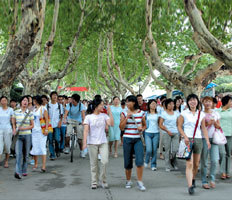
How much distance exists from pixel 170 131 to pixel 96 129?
2615 millimetres

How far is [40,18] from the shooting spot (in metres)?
8.98

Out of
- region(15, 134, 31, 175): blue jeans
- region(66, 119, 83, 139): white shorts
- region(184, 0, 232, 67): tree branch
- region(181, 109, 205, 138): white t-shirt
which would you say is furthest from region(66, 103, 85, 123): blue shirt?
region(181, 109, 205, 138): white t-shirt

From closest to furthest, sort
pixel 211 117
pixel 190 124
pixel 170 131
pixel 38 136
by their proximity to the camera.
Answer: pixel 190 124, pixel 211 117, pixel 38 136, pixel 170 131

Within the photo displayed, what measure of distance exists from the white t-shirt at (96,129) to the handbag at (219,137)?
2.23 meters

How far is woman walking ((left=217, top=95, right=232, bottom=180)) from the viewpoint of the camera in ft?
23.9

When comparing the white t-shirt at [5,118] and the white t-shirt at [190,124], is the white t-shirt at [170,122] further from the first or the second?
the white t-shirt at [5,118]

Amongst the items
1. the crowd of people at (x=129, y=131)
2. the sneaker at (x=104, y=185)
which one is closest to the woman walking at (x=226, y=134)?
the crowd of people at (x=129, y=131)

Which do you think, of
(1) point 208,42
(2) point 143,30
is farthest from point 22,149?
(2) point 143,30

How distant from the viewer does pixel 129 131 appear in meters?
6.39

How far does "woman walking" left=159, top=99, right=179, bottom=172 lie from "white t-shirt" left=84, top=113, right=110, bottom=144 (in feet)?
7.56

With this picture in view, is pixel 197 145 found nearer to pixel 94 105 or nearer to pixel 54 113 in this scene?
pixel 94 105

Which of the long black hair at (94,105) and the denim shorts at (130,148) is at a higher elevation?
the long black hair at (94,105)

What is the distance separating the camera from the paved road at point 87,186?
5.75 meters

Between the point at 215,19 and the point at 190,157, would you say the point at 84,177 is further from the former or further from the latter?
the point at 215,19
